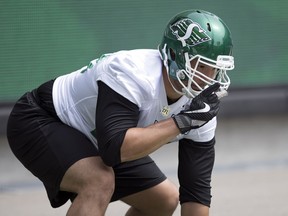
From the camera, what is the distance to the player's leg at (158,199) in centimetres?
397

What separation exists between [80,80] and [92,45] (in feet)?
6.88

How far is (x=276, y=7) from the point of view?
6047mm

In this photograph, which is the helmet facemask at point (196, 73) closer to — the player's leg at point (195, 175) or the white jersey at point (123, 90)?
the white jersey at point (123, 90)

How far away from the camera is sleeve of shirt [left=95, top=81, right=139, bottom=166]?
334 centimetres

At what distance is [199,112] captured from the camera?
11.1ft

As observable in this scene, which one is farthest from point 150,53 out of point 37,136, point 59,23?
point 59,23

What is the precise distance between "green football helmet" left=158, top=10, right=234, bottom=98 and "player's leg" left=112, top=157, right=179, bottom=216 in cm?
59

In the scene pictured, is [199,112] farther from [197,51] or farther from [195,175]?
[195,175]

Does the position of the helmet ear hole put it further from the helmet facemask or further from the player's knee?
the player's knee

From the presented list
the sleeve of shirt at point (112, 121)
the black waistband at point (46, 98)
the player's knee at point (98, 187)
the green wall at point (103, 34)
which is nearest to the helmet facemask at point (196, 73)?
the sleeve of shirt at point (112, 121)

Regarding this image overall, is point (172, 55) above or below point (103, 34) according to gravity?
above

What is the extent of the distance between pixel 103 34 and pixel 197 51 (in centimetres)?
244

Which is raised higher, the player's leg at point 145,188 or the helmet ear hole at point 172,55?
the helmet ear hole at point 172,55

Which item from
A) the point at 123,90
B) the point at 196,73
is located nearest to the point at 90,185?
the point at 123,90
